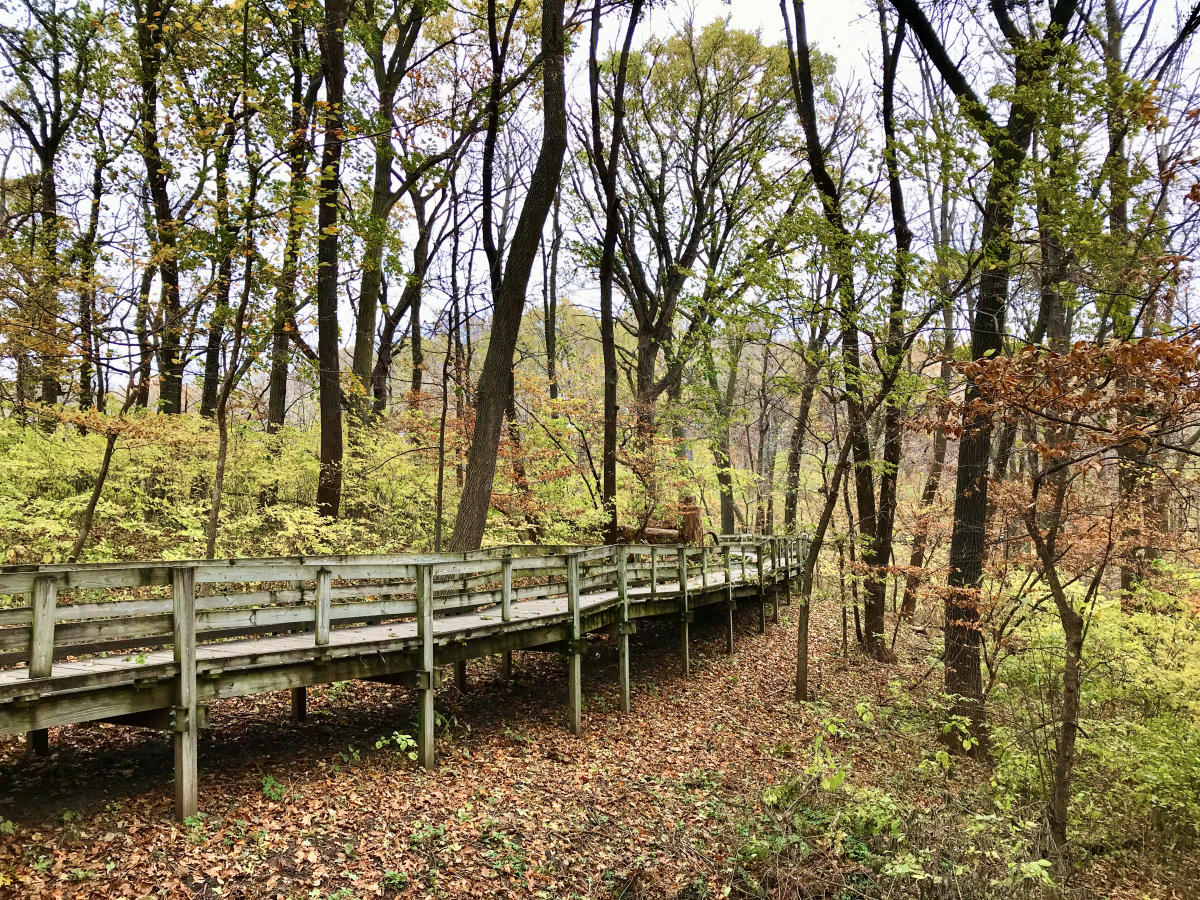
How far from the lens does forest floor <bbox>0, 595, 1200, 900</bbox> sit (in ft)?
16.4

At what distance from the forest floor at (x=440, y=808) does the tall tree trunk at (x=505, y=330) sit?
3020mm

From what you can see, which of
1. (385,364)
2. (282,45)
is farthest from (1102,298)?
(385,364)

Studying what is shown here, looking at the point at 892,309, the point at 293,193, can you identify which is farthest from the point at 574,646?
the point at 293,193

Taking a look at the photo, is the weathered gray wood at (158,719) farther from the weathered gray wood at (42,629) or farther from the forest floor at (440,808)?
the weathered gray wood at (42,629)

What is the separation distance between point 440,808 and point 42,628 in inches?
149

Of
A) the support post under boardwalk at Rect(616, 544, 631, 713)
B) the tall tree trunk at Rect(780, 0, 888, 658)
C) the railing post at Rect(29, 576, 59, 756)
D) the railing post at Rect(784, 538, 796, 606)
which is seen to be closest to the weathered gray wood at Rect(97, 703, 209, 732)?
the railing post at Rect(29, 576, 59, 756)

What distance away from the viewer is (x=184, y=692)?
17.6 feet

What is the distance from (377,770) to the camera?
23.2 ft

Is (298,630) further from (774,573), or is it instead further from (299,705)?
(774,573)

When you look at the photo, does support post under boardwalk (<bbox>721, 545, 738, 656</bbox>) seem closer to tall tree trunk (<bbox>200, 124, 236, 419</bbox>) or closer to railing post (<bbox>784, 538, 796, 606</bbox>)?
railing post (<bbox>784, 538, 796, 606</bbox>)

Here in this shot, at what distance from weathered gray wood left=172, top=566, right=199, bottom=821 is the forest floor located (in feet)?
0.63

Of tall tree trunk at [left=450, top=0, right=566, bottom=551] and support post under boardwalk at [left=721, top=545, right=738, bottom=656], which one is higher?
tall tree trunk at [left=450, top=0, right=566, bottom=551]

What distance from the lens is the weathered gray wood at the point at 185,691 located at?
17.5ft

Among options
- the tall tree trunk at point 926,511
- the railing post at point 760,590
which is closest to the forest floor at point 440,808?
the tall tree trunk at point 926,511
